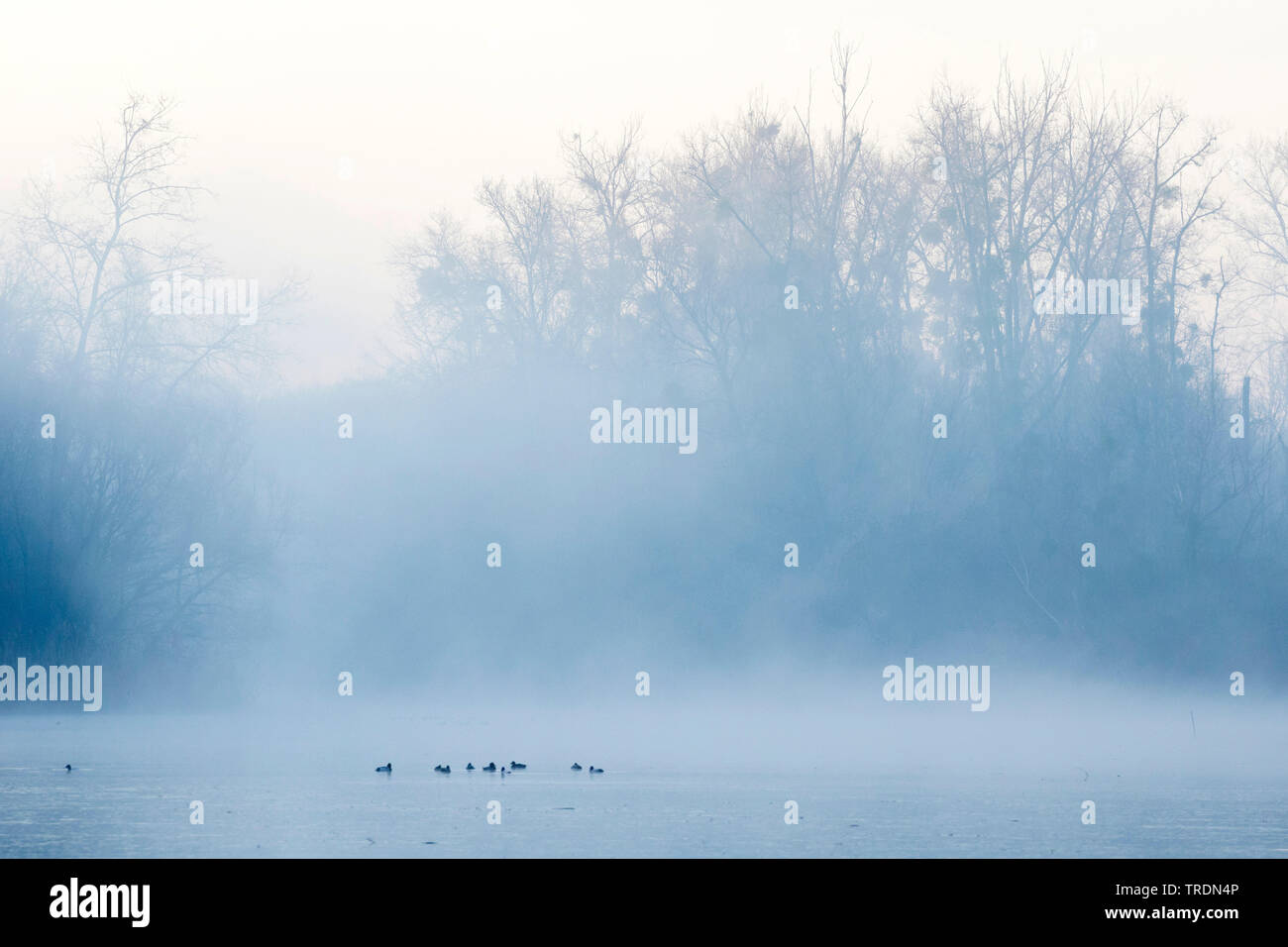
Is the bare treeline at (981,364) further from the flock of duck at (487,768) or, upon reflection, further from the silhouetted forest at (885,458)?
the flock of duck at (487,768)

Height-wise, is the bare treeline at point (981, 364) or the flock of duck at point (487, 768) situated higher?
the bare treeline at point (981, 364)

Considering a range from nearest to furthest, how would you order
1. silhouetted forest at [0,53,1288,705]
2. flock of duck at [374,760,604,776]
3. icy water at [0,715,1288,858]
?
icy water at [0,715,1288,858] < flock of duck at [374,760,604,776] < silhouetted forest at [0,53,1288,705]

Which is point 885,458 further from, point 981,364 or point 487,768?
point 487,768

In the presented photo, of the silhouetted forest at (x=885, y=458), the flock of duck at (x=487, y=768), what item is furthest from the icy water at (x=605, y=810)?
the silhouetted forest at (x=885, y=458)

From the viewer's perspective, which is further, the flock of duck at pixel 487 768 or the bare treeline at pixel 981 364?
the bare treeline at pixel 981 364

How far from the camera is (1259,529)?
137 feet

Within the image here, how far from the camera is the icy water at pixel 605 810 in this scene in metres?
14.5

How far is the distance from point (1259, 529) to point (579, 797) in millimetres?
28965

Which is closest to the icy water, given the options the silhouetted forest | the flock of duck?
the flock of duck

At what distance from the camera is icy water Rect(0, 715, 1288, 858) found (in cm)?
1452

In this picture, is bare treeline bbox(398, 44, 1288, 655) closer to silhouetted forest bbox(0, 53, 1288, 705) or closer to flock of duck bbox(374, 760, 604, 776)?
silhouetted forest bbox(0, 53, 1288, 705)

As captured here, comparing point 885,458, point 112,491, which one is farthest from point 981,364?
point 112,491
